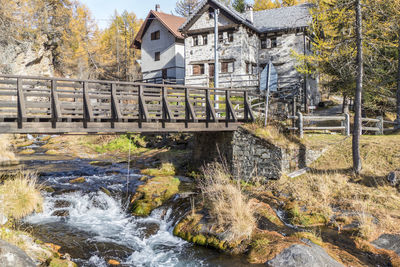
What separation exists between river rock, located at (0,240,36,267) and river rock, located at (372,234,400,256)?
27.5 feet

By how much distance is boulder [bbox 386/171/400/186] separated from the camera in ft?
36.9

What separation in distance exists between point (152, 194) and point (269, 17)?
96.8ft

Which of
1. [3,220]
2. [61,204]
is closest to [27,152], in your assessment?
[61,204]

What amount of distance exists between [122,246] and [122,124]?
15.6 ft

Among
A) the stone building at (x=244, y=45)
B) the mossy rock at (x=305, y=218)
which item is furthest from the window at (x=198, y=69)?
the mossy rock at (x=305, y=218)

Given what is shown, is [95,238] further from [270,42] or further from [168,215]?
[270,42]

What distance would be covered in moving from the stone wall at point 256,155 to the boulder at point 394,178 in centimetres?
319

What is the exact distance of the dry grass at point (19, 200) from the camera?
10.2 metres

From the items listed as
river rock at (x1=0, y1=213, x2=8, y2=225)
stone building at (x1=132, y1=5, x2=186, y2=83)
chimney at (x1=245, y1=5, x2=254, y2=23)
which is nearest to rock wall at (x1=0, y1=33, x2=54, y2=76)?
stone building at (x1=132, y1=5, x2=186, y2=83)

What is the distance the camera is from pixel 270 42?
3447cm

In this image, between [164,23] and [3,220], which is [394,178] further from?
[164,23]

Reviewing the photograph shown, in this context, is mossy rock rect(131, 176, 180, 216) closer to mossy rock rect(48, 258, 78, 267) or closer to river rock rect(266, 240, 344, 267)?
mossy rock rect(48, 258, 78, 267)

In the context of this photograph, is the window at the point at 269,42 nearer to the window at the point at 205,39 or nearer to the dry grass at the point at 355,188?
the window at the point at 205,39

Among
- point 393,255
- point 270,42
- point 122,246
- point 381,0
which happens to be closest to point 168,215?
point 122,246
